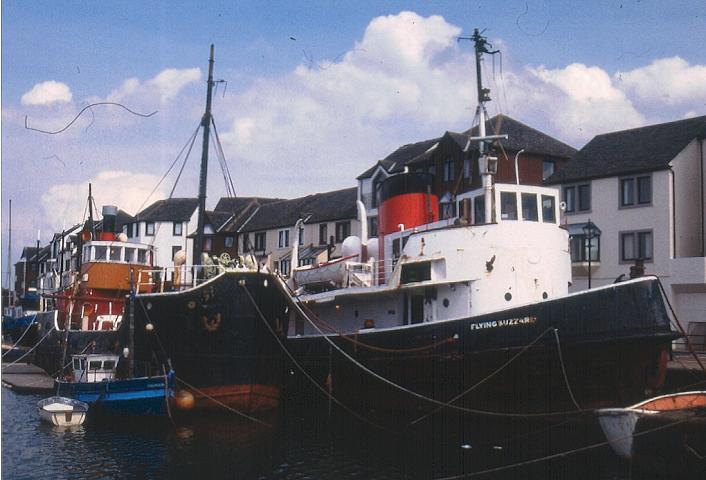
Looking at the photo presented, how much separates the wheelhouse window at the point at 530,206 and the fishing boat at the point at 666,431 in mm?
5939

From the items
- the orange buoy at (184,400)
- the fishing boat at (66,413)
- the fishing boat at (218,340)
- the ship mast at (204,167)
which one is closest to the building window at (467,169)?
the ship mast at (204,167)

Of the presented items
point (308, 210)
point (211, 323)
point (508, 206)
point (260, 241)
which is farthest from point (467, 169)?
point (211, 323)

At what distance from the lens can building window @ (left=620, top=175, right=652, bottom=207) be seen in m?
35.4

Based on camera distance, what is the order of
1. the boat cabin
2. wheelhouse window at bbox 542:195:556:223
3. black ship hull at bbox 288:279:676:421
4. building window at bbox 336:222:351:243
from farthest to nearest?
building window at bbox 336:222:351:243 < the boat cabin < wheelhouse window at bbox 542:195:556:223 < black ship hull at bbox 288:279:676:421

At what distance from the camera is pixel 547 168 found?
42.5m

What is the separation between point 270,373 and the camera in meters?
23.6

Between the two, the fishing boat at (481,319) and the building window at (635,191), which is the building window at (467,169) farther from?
the fishing boat at (481,319)

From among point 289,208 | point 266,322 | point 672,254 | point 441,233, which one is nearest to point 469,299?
point 441,233

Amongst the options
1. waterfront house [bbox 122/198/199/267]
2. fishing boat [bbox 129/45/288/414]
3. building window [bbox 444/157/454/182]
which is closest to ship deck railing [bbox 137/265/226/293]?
fishing boat [bbox 129/45/288/414]

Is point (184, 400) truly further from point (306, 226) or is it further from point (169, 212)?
point (169, 212)

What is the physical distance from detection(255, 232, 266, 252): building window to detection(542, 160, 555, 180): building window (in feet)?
79.9

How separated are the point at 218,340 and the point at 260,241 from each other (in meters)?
36.6

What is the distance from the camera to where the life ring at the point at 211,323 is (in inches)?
904

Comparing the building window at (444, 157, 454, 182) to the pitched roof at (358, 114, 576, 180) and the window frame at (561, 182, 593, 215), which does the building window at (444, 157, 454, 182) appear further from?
the window frame at (561, 182, 593, 215)
